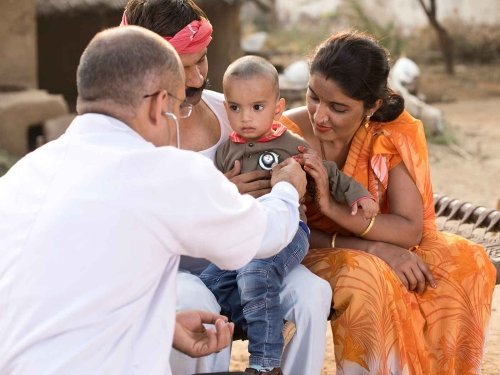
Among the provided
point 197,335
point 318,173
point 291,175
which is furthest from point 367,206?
point 197,335

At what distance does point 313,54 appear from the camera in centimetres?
377

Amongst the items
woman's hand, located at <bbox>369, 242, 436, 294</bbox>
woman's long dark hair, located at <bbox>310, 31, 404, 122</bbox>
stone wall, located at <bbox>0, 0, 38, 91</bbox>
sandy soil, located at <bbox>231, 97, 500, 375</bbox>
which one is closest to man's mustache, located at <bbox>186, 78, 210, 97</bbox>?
woman's long dark hair, located at <bbox>310, 31, 404, 122</bbox>

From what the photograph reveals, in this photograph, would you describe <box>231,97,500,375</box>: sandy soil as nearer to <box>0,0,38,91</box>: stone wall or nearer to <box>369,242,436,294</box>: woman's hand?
<box>369,242,436,294</box>: woman's hand

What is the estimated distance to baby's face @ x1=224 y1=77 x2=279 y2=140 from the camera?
11.0ft

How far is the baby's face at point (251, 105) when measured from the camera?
3.36 meters

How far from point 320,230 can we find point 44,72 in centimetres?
862

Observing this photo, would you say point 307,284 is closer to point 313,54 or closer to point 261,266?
point 261,266

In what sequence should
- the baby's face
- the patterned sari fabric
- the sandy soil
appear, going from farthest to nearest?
the sandy soil, the patterned sari fabric, the baby's face

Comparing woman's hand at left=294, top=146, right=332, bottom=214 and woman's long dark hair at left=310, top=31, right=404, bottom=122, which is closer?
woman's hand at left=294, top=146, right=332, bottom=214

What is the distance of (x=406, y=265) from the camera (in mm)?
3695

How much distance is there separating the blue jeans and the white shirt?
686 mm

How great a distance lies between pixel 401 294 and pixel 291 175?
74 cm

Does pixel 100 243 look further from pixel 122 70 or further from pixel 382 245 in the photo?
pixel 382 245

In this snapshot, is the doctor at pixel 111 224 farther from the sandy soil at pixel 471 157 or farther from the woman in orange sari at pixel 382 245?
the sandy soil at pixel 471 157
